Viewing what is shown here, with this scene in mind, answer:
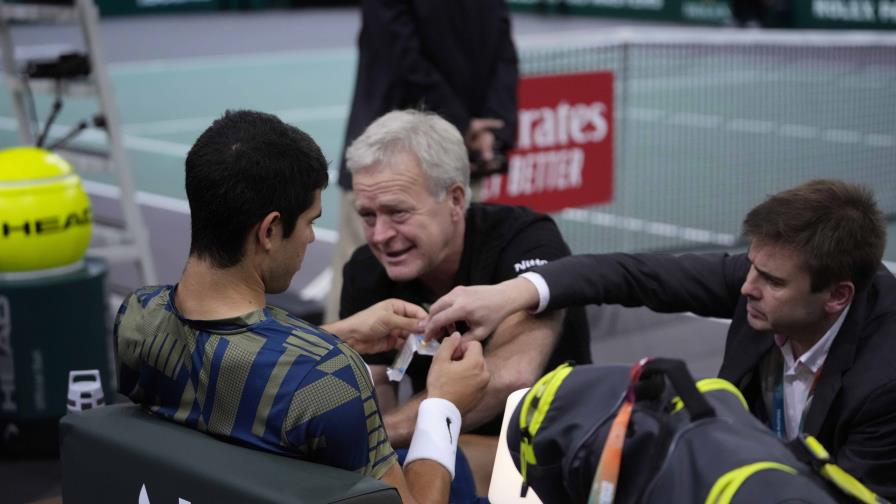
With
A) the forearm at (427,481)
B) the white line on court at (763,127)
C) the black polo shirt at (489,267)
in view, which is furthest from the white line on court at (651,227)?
the forearm at (427,481)

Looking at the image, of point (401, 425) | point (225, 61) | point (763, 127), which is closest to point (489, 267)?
point (401, 425)

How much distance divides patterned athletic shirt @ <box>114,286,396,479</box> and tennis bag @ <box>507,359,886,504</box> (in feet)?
1.08

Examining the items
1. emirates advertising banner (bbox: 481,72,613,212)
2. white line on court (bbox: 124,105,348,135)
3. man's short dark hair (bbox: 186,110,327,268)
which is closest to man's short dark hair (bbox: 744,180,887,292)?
man's short dark hair (bbox: 186,110,327,268)

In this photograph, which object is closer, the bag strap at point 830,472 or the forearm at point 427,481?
the bag strap at point 830,472

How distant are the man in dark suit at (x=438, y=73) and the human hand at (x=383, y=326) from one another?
1.84 m

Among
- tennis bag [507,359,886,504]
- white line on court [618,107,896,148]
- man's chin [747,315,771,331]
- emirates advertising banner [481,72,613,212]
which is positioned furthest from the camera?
white line on court [618,107,896,148]

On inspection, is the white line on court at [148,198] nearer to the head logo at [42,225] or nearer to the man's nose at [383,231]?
the head logo at [42,225]

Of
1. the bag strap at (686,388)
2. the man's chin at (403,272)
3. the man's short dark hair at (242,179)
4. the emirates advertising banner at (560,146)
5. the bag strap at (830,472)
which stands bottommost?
the emirates advertising banner at (560,146)

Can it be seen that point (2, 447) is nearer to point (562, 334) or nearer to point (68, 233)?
point (68, 233)

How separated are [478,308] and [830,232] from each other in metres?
0.86

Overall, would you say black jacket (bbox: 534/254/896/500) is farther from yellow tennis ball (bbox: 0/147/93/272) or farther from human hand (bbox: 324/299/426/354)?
yellow tennis ball (bbox: 0/147/93/272)

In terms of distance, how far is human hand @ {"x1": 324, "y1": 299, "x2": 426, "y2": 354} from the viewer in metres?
3.25

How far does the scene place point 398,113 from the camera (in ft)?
Answer: 11.6

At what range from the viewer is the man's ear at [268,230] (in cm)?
→ 237
